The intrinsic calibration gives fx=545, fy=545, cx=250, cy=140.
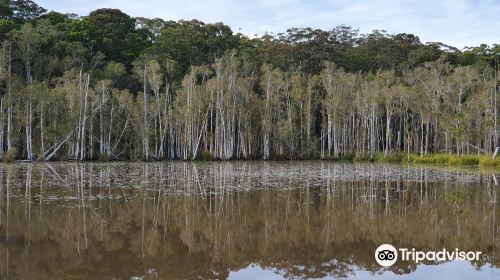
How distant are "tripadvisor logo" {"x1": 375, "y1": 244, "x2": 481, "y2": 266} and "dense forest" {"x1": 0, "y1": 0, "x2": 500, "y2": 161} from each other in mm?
35206

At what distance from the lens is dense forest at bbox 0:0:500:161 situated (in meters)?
48.3

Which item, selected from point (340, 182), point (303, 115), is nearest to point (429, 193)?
point (340, 182)

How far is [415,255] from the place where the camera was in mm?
11375

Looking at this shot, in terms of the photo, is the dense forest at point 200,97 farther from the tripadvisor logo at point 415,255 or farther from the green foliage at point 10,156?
the tripadvisor logo at point 415,255

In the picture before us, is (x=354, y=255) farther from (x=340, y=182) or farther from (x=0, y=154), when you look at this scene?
(x=0, y=154)

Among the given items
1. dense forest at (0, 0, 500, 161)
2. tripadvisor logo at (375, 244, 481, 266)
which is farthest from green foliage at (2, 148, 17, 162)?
tripadvisor logo at (375, 244, 481, 266)

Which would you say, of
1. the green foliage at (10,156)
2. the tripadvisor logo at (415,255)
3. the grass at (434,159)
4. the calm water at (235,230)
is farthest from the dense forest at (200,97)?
the tripadvisor logo at (415,255)

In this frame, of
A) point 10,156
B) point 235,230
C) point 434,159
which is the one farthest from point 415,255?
point 10,156

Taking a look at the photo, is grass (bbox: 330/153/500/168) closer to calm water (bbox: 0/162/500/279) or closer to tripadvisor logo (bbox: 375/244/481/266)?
calm water (bbox: 0/162/500/279)

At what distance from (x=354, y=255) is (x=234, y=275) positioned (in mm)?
2889

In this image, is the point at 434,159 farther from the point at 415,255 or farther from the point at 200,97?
the point at 415,255

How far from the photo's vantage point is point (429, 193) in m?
22.0

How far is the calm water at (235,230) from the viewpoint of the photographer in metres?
10.2

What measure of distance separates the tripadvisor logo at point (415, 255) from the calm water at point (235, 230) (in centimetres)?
21
